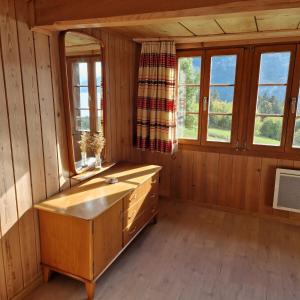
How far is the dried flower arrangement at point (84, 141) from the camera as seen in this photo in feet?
7.79

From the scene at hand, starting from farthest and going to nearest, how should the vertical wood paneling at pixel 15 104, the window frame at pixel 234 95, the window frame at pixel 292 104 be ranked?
1. the window frame at pixel 234 95
2. the window frame at pixel 292 104
3. the vertical wood paneling at pixel 15 104

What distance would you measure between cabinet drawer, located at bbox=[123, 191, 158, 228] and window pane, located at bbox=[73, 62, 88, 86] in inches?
45.8

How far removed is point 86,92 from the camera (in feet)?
7.84

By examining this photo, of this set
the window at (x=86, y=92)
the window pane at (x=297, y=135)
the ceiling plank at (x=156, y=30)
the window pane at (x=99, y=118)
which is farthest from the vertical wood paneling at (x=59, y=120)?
the window pane at (x=297, y=135)

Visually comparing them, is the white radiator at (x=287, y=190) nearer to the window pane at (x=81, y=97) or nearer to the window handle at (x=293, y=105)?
the window handle at (x=293, y=105)

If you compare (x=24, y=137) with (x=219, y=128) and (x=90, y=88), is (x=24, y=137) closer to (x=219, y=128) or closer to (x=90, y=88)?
(x=90, y=88)

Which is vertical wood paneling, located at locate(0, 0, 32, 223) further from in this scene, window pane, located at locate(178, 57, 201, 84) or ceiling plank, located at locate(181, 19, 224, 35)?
window pane, located at locate(178, 57, 201, 84)

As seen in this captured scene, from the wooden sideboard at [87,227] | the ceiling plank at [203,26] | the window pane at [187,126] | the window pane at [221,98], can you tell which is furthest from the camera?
the window pane at [187,126]

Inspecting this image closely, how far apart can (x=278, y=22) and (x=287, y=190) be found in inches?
67.7

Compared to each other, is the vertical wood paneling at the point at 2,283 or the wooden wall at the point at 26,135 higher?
the wooden wall at the point at 26,135

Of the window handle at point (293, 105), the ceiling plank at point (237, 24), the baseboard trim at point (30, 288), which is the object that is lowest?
the baseboard trim at point (30, 288)

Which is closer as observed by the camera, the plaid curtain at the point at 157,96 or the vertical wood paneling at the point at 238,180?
the plaid curtain at the point at 157,96

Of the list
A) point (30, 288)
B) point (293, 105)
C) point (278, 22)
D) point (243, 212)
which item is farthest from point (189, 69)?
point (30, 288)

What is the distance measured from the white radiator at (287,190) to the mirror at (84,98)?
6.44ft
